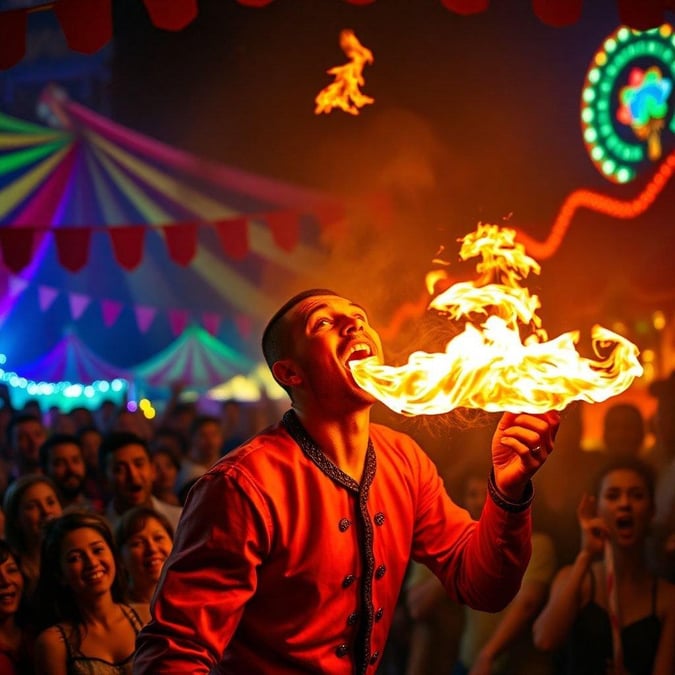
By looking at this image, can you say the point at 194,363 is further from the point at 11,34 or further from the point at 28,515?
the point at 11,34

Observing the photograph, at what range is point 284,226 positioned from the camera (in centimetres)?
785

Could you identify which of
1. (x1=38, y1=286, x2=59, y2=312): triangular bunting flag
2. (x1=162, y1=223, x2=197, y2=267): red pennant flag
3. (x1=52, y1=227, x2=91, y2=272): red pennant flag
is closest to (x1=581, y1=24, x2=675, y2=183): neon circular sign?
(x1=162, y1=223, x2=197, y2=267): red pennant flag

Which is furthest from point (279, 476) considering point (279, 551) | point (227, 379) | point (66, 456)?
point (227, 379)

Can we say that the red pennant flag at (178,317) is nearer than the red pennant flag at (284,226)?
No

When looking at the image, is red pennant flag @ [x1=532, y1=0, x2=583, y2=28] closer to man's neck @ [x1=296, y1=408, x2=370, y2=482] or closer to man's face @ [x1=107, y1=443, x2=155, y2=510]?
man's neck @ [x1=296, y1=408, x2=370, y2=482]

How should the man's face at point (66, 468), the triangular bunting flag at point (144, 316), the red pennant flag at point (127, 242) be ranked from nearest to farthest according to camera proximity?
1. the man's face at point (66, 468)
2. the red pennant flag at point (127, 242)
3. the triangular bunting flag at point (144, 316)

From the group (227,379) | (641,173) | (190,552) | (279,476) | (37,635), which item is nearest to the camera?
(190,552)

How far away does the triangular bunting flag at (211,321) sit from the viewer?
1279cm

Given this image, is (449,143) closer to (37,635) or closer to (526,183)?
(526,183)

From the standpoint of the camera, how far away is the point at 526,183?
8.34 meters

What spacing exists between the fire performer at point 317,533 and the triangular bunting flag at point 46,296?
35.4 ft

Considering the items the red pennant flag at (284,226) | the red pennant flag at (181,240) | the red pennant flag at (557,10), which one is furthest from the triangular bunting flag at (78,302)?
the red pennant flag at (557,10)

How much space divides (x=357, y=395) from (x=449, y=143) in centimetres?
676

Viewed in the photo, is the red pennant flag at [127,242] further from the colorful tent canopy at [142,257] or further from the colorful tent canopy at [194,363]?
the colorful tent canopy at [194,363]
